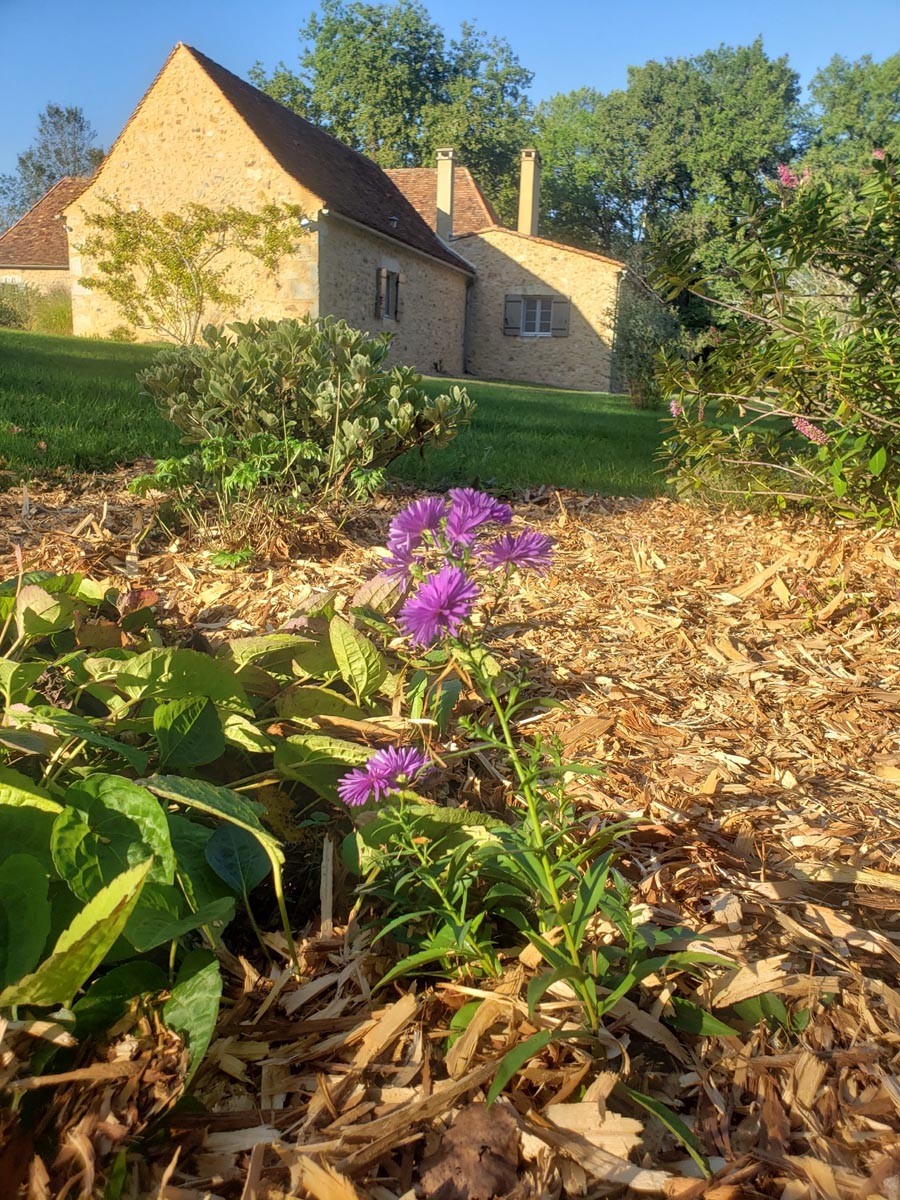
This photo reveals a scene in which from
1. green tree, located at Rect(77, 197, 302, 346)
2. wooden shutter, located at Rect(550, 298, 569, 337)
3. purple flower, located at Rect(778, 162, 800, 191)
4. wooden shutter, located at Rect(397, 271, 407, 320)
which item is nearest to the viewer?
purple flower, located at Rect(778, 162, 800, 191)

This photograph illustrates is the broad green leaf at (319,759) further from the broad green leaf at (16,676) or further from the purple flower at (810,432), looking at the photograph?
the purple flower at (810,432)

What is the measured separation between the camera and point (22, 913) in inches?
43.3

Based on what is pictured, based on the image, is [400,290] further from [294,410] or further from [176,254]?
[294,410]

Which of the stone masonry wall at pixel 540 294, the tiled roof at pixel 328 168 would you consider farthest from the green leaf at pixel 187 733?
the stone masonry wall at pixel 540 294

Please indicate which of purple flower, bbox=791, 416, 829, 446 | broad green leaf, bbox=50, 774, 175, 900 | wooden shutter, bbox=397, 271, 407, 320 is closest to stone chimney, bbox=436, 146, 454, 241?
wooden shutter, bbox=397, 271, 407, 320

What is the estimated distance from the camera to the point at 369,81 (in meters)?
38.9

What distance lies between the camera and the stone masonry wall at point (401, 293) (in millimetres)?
17297

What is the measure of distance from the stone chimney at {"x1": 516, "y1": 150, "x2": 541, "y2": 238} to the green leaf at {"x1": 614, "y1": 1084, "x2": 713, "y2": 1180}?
98.7 ft

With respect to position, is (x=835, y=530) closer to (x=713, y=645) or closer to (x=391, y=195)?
(x=713, y=645)

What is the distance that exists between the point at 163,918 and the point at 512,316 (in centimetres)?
2592

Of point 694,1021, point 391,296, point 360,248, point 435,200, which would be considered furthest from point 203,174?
point 694,1021

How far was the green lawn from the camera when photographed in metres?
4.76

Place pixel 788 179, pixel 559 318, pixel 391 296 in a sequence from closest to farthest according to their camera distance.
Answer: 1. pixel 788 179
2. pixel 391 296
3. pixel 559 318

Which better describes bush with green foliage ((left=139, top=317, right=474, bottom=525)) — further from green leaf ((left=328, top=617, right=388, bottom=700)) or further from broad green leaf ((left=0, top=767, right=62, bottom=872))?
broad green leaf ((left=0, top=767, right=62, bottom=872))
